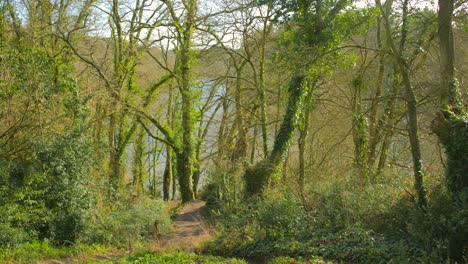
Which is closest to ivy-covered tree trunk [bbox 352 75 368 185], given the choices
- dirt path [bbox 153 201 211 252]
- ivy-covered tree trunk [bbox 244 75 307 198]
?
ivy-covered tree trunk [bbox 244 75 307 198]

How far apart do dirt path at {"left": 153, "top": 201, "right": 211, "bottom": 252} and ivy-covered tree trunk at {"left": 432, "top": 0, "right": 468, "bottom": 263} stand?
7.30m

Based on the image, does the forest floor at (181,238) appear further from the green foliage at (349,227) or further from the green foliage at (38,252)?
the green foliage at (349,227)

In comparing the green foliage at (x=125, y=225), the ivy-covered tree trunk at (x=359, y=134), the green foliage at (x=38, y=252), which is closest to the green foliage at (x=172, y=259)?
the green foliage at (x=38, y=252)

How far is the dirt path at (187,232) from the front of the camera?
13523 millimetres

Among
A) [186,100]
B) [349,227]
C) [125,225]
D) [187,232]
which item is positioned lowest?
[187,232]

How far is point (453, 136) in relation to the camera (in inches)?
345

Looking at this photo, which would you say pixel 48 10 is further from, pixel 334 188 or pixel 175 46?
pixel 334 188

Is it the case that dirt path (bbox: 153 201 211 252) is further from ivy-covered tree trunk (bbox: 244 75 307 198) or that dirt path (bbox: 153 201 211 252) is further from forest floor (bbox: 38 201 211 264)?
ivy-covered tree trunk (bbox: 244 75 307 198)

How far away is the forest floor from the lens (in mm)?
11875

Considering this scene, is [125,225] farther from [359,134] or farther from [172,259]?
[359,134]

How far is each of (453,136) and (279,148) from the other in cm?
859

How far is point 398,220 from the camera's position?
10.7 metres

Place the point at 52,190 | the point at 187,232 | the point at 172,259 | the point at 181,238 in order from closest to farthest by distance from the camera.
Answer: the point at 172,259 → the point at 52,190 → the point at 181,238 → the point at 187,232

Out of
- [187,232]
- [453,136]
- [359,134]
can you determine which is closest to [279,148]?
[359,134]
